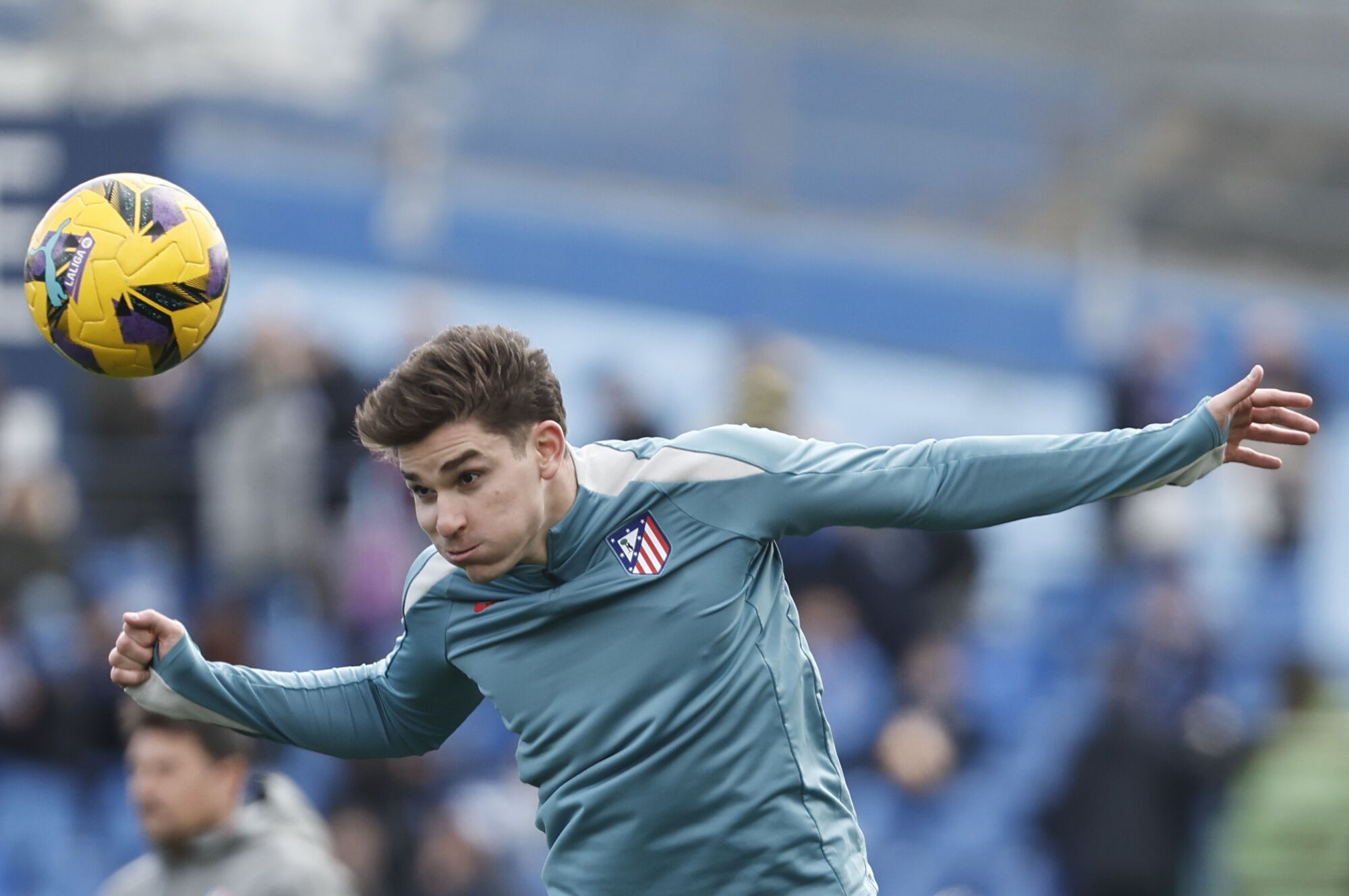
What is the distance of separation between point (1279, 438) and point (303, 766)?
25.2 feet

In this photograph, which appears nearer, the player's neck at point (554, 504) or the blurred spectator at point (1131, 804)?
the player's neck at point (554, 504)

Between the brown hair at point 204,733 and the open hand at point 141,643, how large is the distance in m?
0.92

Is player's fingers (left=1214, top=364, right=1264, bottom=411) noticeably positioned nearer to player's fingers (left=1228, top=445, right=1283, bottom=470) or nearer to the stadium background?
player's fingers (left=1228, top=445, right=1283, bottom=470)

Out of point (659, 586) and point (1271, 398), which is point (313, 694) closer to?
point (659, 586)

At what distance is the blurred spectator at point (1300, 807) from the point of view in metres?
8.28

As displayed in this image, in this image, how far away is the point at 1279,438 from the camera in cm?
383

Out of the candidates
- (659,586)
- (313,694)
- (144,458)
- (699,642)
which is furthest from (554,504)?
(144,458)

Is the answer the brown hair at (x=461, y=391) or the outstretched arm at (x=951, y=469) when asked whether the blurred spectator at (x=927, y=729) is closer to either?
the outstretched arm at (x=951, y=469)

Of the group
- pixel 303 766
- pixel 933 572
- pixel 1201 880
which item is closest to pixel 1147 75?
pixel 933 572

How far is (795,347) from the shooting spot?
12.5 meters

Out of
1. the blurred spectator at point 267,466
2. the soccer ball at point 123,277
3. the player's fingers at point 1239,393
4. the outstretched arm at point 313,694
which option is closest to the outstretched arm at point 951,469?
the player's fingers at point 1239,393

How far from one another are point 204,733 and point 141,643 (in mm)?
1073

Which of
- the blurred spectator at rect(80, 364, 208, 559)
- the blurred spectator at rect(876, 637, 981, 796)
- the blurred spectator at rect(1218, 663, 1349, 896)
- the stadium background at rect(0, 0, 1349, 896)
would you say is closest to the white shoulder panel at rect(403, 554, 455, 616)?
the stadium background at rect(0, 0, 1349, 896)

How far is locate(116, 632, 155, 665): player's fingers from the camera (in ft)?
13.2
